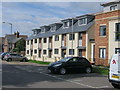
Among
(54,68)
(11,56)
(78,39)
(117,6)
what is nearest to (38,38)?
(11,56)

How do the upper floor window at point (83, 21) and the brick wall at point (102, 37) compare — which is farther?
the upper floor window at point (83, 21)

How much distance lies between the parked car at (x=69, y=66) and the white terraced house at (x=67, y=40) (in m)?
12.3

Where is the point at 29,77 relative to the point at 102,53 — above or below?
below

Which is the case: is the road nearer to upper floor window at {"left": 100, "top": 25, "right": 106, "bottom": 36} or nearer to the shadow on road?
the shadow on road

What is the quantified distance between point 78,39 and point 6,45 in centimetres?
6841

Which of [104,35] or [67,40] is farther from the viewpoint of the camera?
[67,40]

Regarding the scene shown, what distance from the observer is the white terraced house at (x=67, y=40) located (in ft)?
120

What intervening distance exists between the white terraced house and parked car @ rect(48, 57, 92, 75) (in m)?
12.3

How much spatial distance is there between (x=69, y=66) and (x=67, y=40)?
21.9 meters

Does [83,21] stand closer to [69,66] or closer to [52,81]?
[69,66]

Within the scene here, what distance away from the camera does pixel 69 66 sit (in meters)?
20.2

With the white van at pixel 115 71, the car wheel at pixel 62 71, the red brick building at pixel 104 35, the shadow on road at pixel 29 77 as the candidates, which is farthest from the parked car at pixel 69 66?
the red brick building at pixel 104 35

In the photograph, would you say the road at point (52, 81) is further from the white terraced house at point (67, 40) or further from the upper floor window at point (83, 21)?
the upper floor window at point (83, 21)

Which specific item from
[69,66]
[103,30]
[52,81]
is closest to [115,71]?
[52,81]
